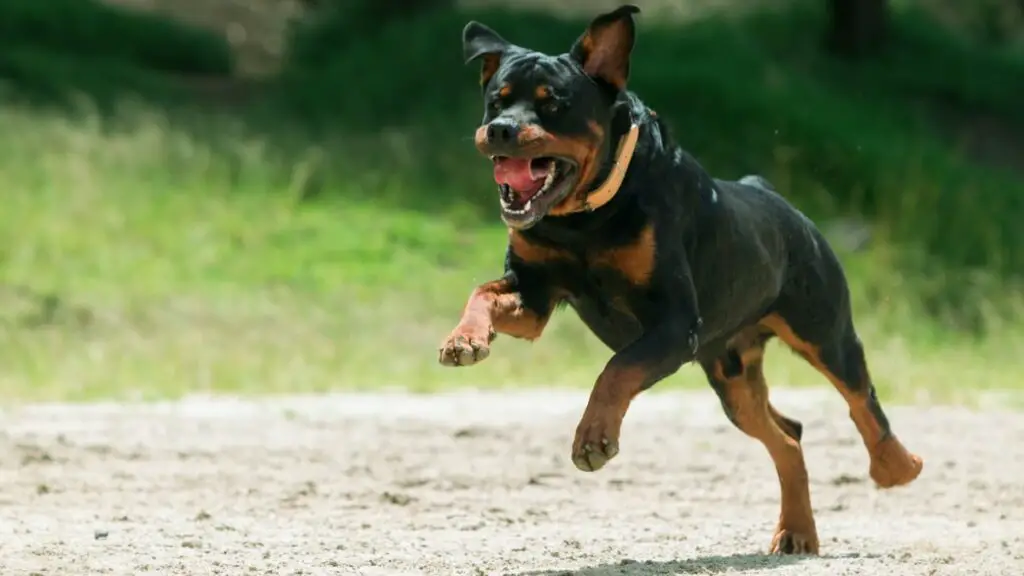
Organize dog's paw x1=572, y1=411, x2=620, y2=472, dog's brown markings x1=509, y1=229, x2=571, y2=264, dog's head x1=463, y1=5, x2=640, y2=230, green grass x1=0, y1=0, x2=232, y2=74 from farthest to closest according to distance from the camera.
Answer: green grass x1=0, y1=0, x2=232, y2=74, dog's brown markings x1=509, y1=229, x2=571, y2=264, dog's head x1=463, y1=5, x2=640, y2=230, dog's paw x1=572, y1=411, x2=620, y2=472

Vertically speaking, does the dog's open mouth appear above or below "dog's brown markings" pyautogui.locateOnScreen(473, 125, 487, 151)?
below

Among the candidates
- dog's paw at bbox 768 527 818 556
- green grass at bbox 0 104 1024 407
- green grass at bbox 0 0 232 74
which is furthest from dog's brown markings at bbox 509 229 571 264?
green grass at bbox 0 0 232 74

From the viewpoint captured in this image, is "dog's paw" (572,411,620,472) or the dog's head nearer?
"dog's paw" (572,411,620,472)

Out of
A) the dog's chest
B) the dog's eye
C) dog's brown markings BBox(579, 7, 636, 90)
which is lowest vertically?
the dog's chest

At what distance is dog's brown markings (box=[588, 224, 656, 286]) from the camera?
5.71m

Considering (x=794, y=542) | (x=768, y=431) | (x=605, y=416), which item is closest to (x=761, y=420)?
(x=768, y=431)

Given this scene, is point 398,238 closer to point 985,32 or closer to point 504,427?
point 504,427

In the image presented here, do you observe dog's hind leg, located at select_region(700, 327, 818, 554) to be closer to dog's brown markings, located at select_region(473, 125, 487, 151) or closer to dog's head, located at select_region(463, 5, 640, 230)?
dog's head, located at select_region(463, 5, 640, 230)

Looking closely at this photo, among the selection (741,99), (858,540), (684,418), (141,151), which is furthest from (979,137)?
(858,540)

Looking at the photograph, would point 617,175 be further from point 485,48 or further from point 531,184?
point 485,48

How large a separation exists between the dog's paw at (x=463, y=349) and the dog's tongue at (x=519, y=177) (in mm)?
463

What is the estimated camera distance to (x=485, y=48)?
19.3 feet

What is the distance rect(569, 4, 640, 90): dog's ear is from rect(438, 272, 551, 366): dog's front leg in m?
0.73

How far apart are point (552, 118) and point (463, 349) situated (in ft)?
2.60
